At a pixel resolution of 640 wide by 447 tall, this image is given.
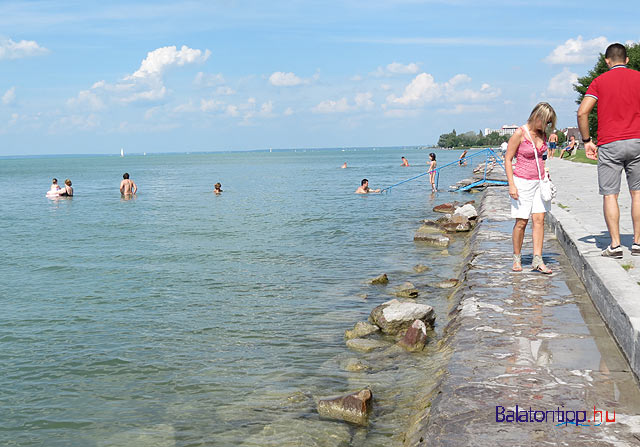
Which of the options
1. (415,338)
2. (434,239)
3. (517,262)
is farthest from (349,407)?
(434,239)

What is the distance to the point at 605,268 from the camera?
5883 millimetres

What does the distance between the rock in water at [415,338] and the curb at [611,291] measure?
176 centimetres

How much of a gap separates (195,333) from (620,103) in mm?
5736

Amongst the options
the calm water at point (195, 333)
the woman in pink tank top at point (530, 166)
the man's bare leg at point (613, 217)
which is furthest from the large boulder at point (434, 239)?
the man's bare leg at point (613, 217)

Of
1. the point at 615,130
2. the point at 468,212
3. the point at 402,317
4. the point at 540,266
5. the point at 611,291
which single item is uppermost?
the point at 615,130

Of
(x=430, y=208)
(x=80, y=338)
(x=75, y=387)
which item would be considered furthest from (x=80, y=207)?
(x=75, y=387)

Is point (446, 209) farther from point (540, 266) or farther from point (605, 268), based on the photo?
point (605, 268)

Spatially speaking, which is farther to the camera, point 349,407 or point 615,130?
point 615,130

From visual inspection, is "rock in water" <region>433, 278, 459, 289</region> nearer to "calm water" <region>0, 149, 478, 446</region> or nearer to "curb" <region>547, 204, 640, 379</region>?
"calm water" <region>0, 149, 478, 446</region>

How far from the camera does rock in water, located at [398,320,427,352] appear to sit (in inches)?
255

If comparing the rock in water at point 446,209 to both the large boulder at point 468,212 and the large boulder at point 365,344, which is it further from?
the large boulder at point 365,344

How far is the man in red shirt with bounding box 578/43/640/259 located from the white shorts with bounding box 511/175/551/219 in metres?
0.66

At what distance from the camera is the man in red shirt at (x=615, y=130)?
6.40 metres

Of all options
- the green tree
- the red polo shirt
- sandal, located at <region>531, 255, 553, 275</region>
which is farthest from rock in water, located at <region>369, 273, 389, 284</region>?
the green tree
